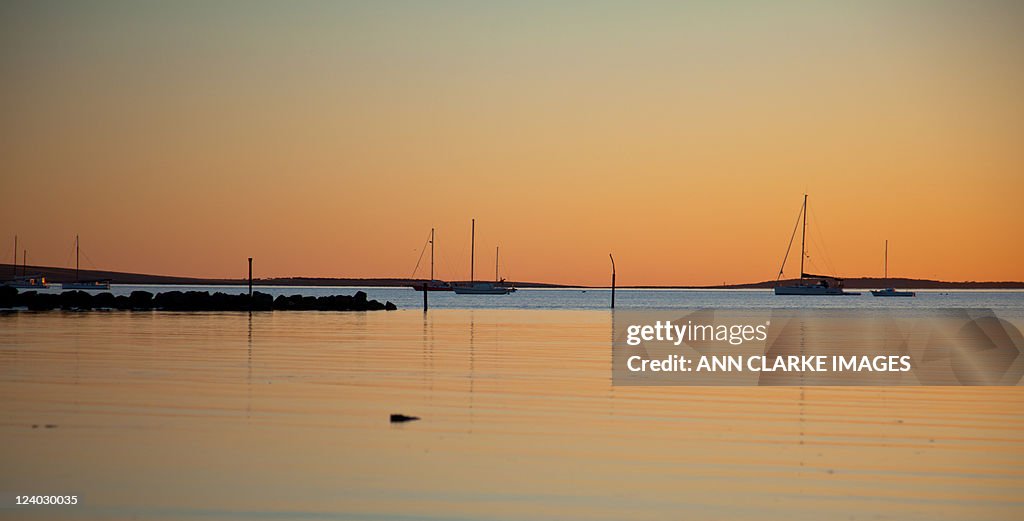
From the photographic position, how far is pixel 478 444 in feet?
56.7

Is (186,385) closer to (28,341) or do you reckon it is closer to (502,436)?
(502,436)

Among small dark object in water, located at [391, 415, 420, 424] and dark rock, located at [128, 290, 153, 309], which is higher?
dark rock, located at [128, 290, 153, 309]

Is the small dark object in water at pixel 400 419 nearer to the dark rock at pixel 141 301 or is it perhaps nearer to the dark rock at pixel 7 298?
the dark rock at pixel 141 301

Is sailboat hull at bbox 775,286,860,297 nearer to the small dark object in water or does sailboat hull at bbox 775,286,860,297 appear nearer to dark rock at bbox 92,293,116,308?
dark rock at bbox 92,293,116,308

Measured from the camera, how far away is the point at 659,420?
20.5 m

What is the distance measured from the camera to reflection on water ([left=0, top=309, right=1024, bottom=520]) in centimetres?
1323

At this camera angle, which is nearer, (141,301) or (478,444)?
(478,444)

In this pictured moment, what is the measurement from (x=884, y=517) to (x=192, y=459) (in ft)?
30.7

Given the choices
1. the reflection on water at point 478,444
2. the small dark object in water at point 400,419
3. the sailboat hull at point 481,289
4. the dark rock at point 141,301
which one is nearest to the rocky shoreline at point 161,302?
the dark rock at point 141,301

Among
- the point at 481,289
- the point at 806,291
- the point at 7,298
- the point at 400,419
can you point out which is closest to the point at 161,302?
the point at 7,298

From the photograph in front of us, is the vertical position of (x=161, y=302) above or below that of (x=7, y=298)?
below

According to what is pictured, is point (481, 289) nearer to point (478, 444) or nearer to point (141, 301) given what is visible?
point (141, 301)

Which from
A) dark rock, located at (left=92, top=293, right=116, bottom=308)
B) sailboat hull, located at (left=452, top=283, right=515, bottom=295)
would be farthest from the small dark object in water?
sailboat hull, located at (left=452, top=283, right=515, bottom=295)

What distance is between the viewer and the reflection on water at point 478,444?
13227 mm
